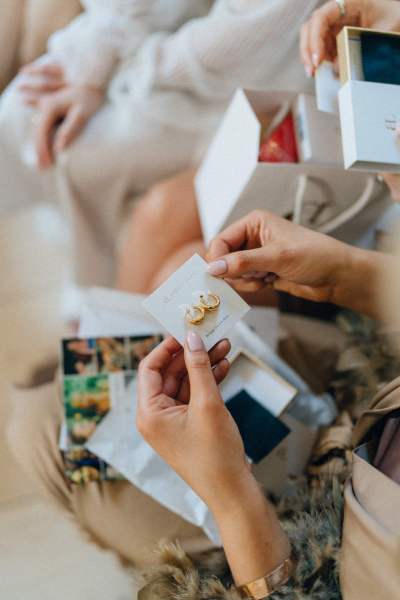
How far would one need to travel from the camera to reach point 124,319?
2.88 feet

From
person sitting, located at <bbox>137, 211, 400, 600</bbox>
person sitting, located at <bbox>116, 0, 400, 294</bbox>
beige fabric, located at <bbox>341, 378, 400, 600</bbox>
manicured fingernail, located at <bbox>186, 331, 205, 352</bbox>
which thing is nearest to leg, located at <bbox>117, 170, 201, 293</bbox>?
person sitting, located at <bbox>116, 0, 400, 294</bbox>

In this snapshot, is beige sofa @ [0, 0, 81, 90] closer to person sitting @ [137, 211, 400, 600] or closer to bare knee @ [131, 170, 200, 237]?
bare knee @ [131, 170, 200, 237]

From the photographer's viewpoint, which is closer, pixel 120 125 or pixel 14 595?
pixel 14 595

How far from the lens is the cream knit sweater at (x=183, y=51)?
917 millimetres

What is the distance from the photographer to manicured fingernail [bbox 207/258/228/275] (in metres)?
0.60

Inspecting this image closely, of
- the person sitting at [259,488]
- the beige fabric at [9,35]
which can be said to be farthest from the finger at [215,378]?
the beige fabric at [9,35]

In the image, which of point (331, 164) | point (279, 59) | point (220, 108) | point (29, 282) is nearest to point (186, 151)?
point (220, 108)

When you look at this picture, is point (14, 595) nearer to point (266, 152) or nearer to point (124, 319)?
point (124, 319)

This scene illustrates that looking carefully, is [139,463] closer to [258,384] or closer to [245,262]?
[258,384]

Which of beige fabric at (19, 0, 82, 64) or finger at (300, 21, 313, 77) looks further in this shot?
beige fabric at (19, 0, 82, 64)

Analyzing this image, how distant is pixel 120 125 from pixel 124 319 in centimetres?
45

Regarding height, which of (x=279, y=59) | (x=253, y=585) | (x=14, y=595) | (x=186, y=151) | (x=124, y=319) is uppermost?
(x=279, y=59)

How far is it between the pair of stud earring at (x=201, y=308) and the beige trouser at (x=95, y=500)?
1.06 ft

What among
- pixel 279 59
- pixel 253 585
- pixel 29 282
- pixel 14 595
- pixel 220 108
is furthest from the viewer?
pixel 29 282
